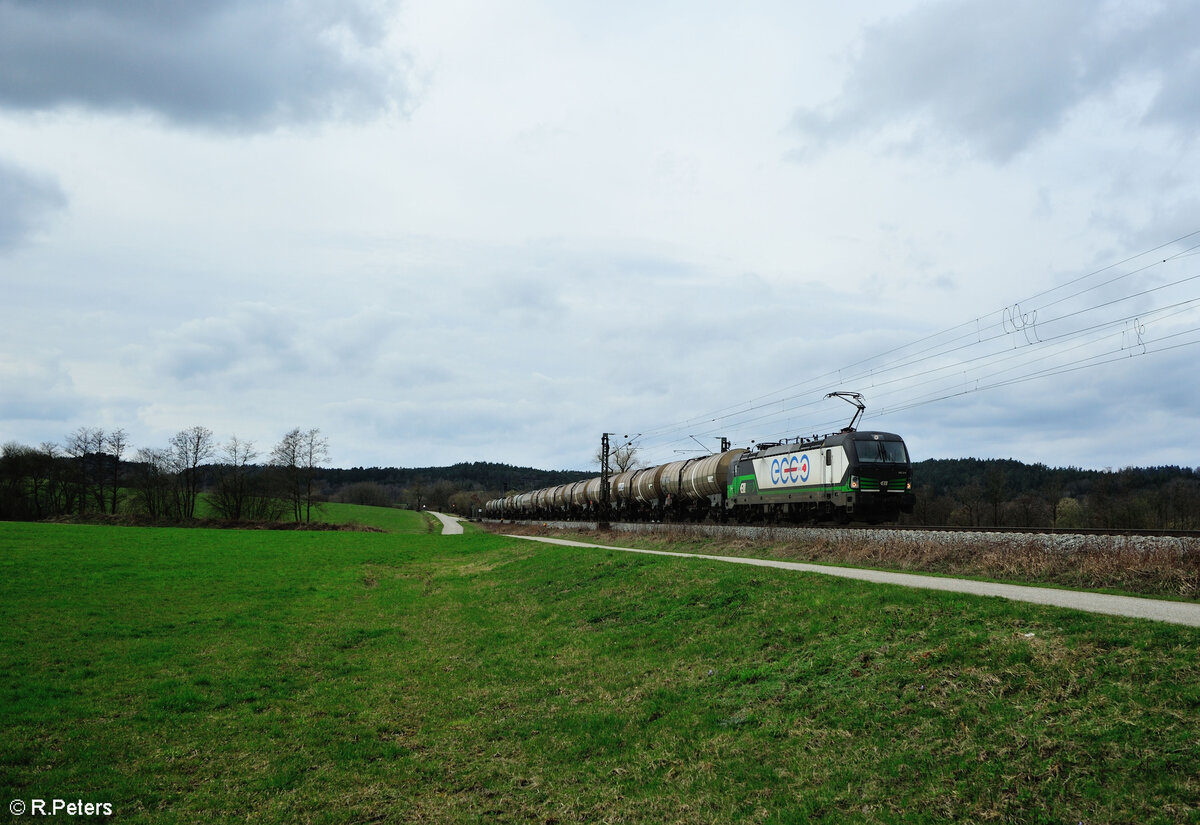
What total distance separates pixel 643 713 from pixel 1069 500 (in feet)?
225

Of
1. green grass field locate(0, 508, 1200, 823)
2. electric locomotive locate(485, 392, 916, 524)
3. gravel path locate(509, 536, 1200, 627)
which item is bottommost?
green grass field locate(0, 508, 1200, 823)

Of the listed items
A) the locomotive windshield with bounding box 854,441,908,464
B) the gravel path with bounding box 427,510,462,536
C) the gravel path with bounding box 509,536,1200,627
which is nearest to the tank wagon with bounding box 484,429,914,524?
the locomotive windshield with bounding box 854,441,908,464

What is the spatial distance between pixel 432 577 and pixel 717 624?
756 inches

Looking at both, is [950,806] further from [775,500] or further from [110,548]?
[110,548]

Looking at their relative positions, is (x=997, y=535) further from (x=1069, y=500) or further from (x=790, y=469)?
(x=1069, y=500)

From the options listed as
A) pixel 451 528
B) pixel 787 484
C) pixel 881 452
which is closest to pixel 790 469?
pixel 787 484

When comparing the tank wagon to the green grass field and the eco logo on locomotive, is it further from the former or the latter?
the green grass field

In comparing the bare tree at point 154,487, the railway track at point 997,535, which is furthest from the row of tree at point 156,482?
the railway track at point 997,535

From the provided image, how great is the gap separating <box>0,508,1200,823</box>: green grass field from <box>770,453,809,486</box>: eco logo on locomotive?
1524 centimetres

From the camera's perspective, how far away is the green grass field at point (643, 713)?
6.63m

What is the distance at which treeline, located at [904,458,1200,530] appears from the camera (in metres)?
57.8

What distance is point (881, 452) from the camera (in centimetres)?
2870

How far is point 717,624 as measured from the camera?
13.2 metres

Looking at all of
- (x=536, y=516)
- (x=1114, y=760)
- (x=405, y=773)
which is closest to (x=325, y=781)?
(x=405, y=773)
